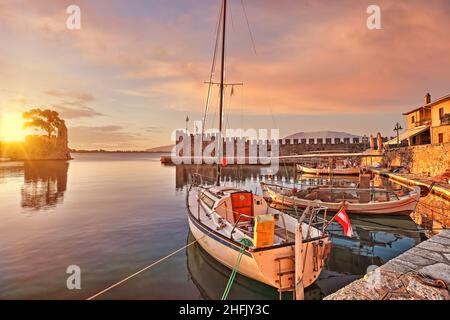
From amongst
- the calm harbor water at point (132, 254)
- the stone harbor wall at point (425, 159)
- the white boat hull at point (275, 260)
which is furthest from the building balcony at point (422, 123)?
the white boat hull at point (275, 260)

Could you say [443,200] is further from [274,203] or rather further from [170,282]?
[170,282]

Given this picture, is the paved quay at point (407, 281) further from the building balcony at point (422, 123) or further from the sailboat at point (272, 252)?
the building balcony at point (422, 123)

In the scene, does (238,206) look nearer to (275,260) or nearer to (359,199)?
(275,260)

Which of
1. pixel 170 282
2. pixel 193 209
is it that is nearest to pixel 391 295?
pixel 170 282

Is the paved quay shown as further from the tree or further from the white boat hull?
the tree

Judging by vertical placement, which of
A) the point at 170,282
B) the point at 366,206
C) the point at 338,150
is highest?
the point at 338,150

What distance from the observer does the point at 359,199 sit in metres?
16.2

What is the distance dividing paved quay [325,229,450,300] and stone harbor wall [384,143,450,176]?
2569 cm

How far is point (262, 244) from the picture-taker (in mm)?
6539

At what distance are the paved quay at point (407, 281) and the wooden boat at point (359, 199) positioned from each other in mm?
8167

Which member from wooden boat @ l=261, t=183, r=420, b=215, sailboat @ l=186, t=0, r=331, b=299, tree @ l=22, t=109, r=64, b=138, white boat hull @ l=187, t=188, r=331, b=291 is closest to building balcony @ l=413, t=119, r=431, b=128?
wooden boat @ l=261, t=183, r=420, b=215

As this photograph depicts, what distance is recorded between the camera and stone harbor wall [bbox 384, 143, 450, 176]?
2509 centimetres

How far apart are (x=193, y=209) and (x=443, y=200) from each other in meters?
19.1

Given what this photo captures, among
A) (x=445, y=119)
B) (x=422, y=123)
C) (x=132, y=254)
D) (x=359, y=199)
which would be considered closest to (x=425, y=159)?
(x=445, y=119)
